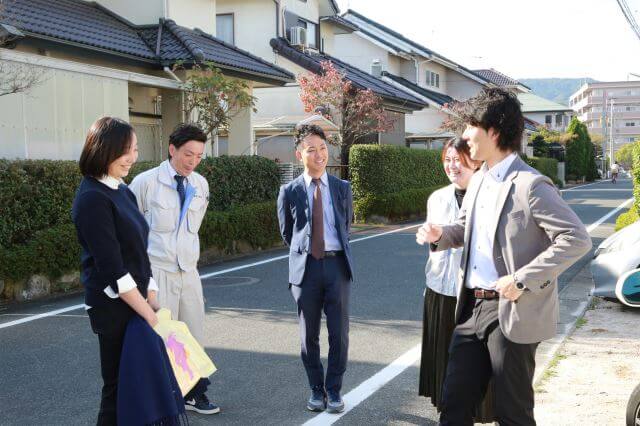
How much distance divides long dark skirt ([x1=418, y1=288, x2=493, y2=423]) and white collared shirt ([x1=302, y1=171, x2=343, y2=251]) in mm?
759

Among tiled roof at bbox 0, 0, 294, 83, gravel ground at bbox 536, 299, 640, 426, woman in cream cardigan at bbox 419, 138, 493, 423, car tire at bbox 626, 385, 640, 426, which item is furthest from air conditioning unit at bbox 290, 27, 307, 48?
car tire at bbox 626, 385, 640, 426

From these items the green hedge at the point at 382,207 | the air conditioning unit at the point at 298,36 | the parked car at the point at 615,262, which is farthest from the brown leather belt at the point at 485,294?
the air conditioning unit at the point at 298,36

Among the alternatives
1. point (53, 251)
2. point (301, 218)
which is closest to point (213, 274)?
point (53, 251)

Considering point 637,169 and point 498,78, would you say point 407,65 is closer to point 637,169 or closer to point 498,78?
point 498,78

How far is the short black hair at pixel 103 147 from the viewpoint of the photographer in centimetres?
343

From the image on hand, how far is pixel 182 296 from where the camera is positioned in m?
4.90

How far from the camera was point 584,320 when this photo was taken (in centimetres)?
776

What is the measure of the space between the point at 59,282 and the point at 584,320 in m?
7.22

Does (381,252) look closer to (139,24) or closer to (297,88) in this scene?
(139,24)

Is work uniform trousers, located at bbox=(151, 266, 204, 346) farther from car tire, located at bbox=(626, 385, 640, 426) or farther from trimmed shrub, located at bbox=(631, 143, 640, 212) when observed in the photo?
trimmed shrub, located at bbox=(631, 143, 640, 212)

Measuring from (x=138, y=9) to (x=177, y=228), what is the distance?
49.4 feet

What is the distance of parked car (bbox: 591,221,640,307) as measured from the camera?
8.21 metres

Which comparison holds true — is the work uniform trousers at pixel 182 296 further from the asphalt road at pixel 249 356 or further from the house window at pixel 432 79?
the house window at pixel 432 79

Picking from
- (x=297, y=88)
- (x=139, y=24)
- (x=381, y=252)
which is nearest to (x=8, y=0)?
(x=139, y=24)
